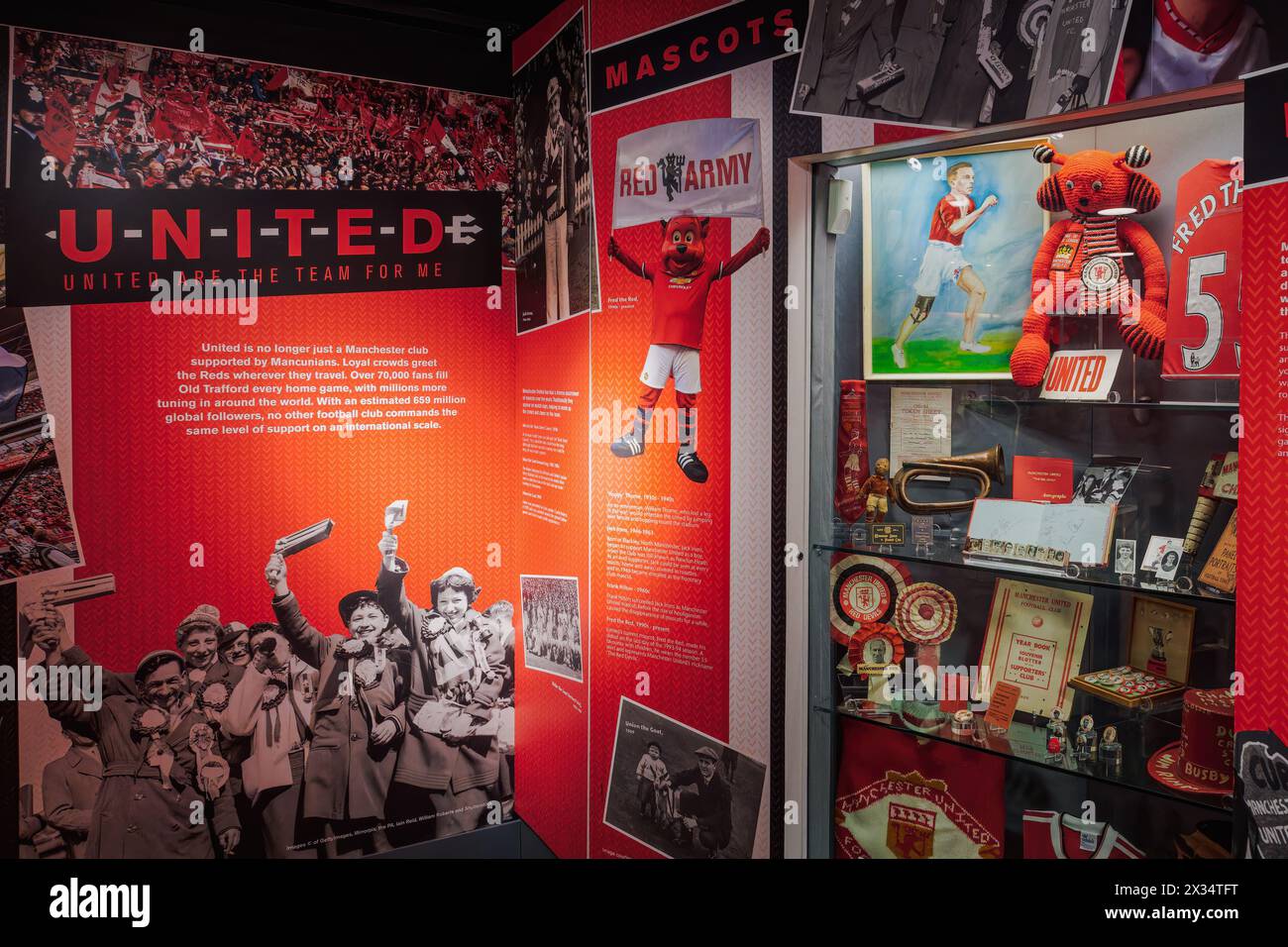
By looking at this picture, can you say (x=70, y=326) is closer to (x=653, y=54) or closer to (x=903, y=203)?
(x=653, y=54)

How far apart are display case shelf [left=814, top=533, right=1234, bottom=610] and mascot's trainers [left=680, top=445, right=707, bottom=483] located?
1.56 feet

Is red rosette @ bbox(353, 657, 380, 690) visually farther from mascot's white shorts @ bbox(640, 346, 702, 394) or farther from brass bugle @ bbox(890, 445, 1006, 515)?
brass bugle @ bbox(890, 445, 1006, 515)

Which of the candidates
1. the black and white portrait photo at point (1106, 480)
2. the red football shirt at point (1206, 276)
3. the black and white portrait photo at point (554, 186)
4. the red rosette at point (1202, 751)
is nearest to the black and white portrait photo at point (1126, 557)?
the black and white portrait photo at point (1106, 480)

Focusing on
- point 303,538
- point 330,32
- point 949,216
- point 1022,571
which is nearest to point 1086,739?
point 1022,571

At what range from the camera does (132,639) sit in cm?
348

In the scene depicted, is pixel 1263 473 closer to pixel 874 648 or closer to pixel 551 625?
pixel 874 648

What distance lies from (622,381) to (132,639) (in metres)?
1.97

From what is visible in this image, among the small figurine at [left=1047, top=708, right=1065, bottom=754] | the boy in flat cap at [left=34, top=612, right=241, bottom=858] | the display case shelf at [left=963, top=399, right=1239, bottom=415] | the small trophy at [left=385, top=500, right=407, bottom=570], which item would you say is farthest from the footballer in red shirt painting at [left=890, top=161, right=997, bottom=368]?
the boy in flat cap at [left=34, top=612, right=241, bottom=858]

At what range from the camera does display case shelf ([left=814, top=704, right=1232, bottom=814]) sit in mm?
2374

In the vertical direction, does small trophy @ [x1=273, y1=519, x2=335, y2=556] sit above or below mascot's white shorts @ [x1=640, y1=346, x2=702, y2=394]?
below

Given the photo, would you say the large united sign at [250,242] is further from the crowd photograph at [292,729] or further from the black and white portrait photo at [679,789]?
the black and white portrait photo at [679,789]

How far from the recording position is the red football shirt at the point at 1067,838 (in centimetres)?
260

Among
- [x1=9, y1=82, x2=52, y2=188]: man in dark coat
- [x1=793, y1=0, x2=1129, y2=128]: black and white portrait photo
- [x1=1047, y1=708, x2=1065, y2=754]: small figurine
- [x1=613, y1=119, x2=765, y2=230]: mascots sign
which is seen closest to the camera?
[x1=793, y1=0, x2=1129, y2=128]: black and white portrait photo

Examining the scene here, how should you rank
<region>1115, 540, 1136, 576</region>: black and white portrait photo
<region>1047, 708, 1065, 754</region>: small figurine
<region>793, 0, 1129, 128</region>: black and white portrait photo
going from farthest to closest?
<region>1047, 708, 1065, 754</region>: small figurine → <region>1115, 540, 1136, 576</region>: black and white portrait photo → <region>793, 0, 1129, 128</region>: black and white portrait photo
